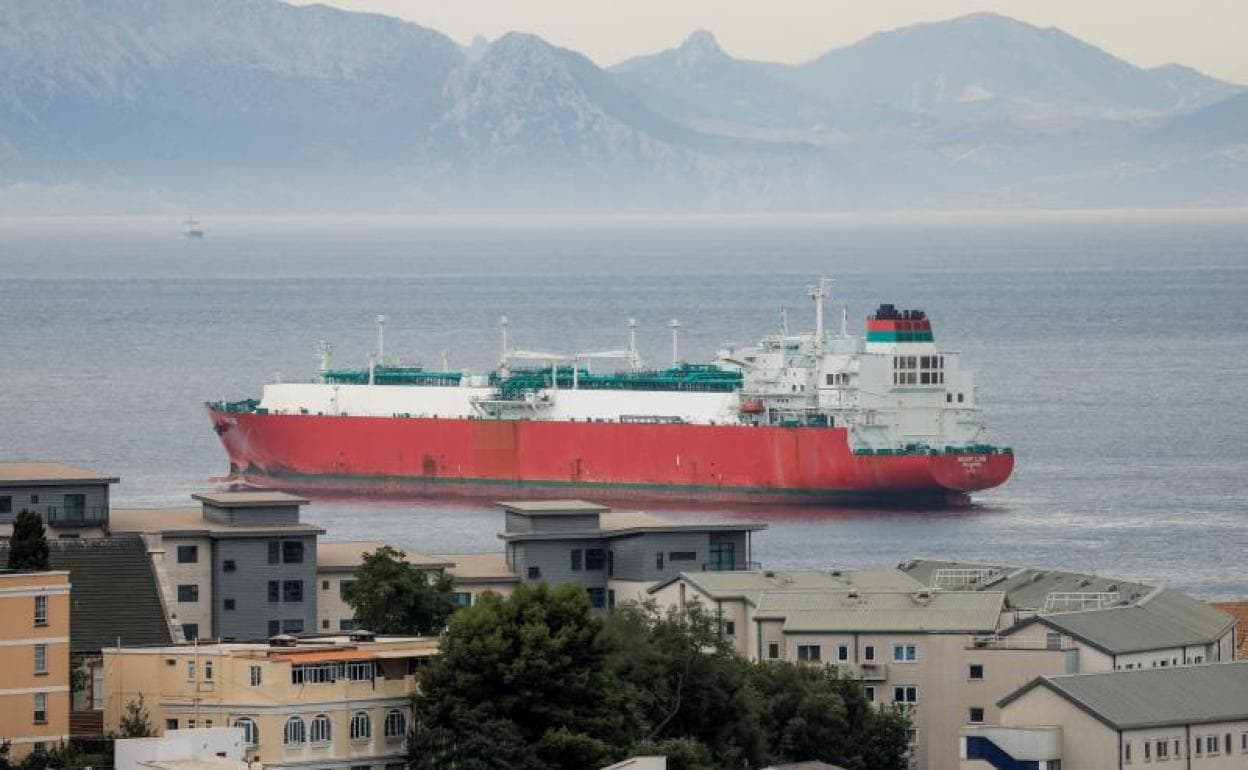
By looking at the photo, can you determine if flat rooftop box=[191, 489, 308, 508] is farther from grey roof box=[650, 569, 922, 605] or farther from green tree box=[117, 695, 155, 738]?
green tree box=[117, 695, 155, 738]

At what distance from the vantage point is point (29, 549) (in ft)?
155

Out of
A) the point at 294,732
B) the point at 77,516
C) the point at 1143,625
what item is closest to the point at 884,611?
the point at 1143,625

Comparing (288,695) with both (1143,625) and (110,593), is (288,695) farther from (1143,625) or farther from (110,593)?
(1143,625)

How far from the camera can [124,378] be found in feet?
525

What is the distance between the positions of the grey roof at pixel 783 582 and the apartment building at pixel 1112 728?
27.6ft

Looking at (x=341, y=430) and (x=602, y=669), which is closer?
(x=602, y=669)

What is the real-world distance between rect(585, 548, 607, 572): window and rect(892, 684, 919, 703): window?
8846 millimetres

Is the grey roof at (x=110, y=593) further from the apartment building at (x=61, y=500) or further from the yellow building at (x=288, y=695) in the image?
the apartment building at (x=61, y=500)

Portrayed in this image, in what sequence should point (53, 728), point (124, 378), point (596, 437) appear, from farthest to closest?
point (124, 378) → point (596, 437) → point (53, 728)

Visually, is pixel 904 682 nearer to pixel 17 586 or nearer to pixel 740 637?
pixel 740 637

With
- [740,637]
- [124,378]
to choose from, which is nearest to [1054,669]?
[740,637]

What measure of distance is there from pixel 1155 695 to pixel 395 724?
10437mm

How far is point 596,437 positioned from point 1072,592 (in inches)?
2205

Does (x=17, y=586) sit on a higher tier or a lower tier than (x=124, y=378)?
lower
